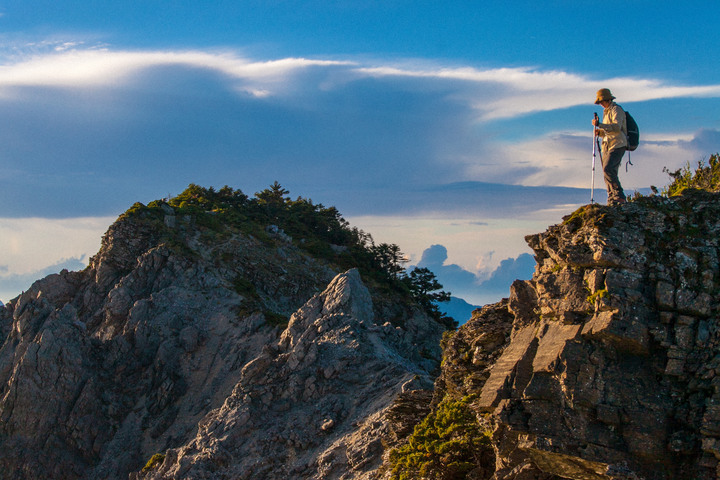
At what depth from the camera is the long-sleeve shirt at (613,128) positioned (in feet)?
54.3

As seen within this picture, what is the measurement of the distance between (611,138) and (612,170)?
0.77 meters

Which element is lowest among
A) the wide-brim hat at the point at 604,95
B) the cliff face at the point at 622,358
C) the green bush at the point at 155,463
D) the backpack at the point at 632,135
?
the green bush at the point at 155,463

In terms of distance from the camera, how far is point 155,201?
5959cm

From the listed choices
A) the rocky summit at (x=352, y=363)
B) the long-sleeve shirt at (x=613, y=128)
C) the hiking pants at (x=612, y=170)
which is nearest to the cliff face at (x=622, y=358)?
the rocky summit at (x=352, y=363)

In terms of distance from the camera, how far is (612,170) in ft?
54.7

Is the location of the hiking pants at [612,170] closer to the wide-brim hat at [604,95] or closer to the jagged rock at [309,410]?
the wide-brim hat at [604,95]

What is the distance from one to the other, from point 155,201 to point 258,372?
1229 inches

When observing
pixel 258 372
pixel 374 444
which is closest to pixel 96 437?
pixel 258 372

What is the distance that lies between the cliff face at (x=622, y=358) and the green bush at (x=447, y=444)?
5.89ft

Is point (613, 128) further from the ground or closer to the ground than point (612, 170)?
further from the ground

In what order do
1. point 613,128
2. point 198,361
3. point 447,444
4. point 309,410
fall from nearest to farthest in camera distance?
1. point 613,128
2. point 447,444
3. point 309,410
4. point 198,361

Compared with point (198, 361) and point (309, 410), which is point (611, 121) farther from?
point (198, 361)

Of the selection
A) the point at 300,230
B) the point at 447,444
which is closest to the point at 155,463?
the point at 447,444

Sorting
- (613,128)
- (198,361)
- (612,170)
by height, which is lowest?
(198,361)
